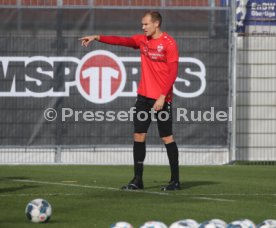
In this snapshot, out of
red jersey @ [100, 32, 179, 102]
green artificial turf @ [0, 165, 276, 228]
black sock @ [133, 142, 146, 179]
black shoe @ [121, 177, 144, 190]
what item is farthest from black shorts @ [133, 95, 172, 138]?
green artificial turf @ [0, 165, 276, 228]

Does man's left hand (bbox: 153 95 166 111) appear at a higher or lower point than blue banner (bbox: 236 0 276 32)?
lower

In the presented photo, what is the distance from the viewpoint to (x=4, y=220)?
31.4 feet

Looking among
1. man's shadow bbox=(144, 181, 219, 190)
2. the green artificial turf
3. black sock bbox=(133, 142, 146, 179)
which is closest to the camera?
the green artificial turf

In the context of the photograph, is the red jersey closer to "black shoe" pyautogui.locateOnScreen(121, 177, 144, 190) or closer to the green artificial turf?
"black shoe" pyautogui.locateOnScreen(121, 177, 144, 190)

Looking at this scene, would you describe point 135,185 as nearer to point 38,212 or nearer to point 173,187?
point 173,187

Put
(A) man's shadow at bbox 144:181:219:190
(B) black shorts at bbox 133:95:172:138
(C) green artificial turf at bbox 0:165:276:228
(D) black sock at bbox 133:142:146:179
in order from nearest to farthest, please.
A: (C) green artificial turf at bbox 0:165:276:228 → (B) black shorts at bbox 133:95:172:138 → (D) black sock at bbox 133:142:146:179 → (A) man's shadow at bbox 144:181:219:190

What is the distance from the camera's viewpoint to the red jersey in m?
13.3

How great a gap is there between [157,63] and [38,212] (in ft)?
14.6

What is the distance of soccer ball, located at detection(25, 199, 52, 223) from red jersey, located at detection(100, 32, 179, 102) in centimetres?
403

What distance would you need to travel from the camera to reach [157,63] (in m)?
13.5

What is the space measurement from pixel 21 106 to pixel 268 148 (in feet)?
16.5

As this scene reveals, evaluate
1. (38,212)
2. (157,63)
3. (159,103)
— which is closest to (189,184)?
(159,103)

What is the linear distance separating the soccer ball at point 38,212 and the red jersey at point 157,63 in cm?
403

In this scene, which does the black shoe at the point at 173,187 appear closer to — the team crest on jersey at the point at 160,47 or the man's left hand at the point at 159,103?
the man's left hand at the point at 159,103
